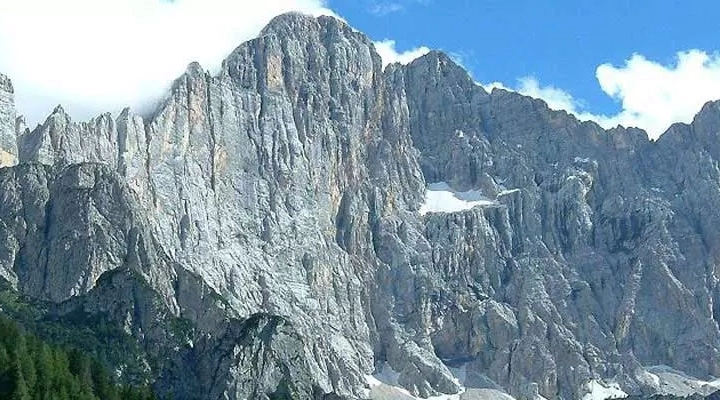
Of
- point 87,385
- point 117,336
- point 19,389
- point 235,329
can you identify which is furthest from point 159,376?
point 19,389

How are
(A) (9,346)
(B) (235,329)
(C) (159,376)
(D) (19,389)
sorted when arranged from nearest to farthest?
(D) (19,389)
(A) (9,346)
(C) (159,376)
(B) (235,329)

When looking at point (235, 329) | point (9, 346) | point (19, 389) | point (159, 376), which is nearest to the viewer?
point (19, 389)

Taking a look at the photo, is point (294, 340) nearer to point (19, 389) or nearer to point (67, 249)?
point (67, 249)

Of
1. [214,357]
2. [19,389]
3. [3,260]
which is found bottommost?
[19,389]

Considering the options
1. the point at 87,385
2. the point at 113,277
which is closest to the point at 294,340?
the point at 113,277

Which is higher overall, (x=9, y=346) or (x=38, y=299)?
(x=38, y=299)

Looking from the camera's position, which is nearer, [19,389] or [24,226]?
[19,389]
